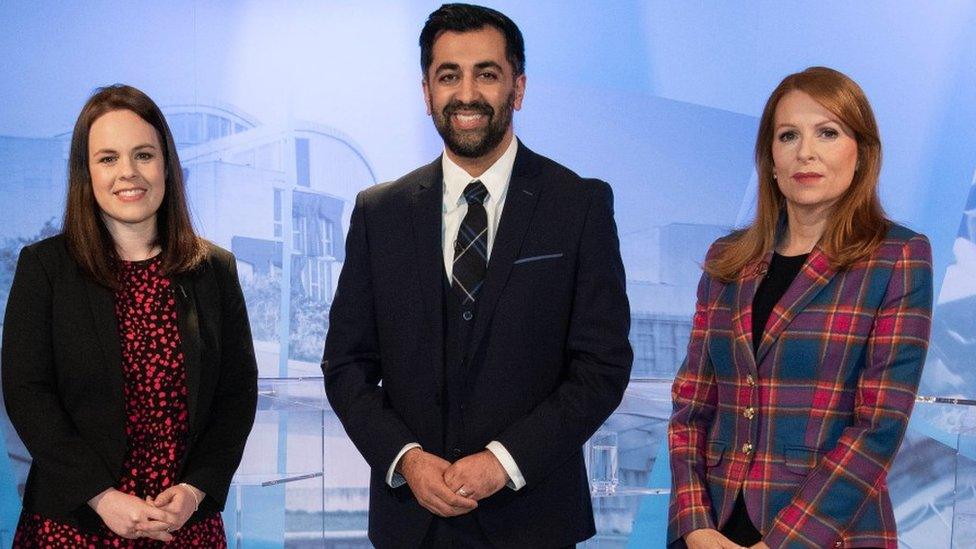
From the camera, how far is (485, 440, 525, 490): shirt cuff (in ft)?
8.01

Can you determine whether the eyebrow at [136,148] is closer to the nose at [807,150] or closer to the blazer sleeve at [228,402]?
the blazer sleeve at [228,402]

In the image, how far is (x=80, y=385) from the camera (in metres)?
2.68

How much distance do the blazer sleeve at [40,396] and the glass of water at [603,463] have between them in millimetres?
2206

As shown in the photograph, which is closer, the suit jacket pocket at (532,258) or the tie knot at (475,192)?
the suit jacket pocket at (532,258)

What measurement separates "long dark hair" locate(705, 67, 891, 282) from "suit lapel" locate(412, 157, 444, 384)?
0.65 m

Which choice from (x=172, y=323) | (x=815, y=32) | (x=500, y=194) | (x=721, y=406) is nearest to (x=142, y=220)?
(x=172, y=323)

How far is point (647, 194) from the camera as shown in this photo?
4602 millimetres

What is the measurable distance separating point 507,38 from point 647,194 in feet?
6.54

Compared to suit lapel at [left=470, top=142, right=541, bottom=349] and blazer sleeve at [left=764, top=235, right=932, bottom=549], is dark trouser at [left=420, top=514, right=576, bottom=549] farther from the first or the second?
blazer sleeve at [left=764, top=235, right=932, bottom=549]

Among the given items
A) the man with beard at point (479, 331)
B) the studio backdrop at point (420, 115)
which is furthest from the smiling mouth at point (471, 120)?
the studio backdrop at point (420, 115)

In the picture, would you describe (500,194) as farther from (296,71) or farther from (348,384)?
(296,71)

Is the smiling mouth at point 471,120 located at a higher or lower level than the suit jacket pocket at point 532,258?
higher

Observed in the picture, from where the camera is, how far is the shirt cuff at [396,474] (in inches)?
97.6

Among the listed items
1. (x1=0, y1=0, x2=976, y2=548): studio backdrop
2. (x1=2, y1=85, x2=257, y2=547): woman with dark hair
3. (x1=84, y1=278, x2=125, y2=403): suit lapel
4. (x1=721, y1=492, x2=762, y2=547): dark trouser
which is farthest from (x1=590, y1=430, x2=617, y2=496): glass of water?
(x1=84, y1=278, x2=125, y2=403): suit lapel
